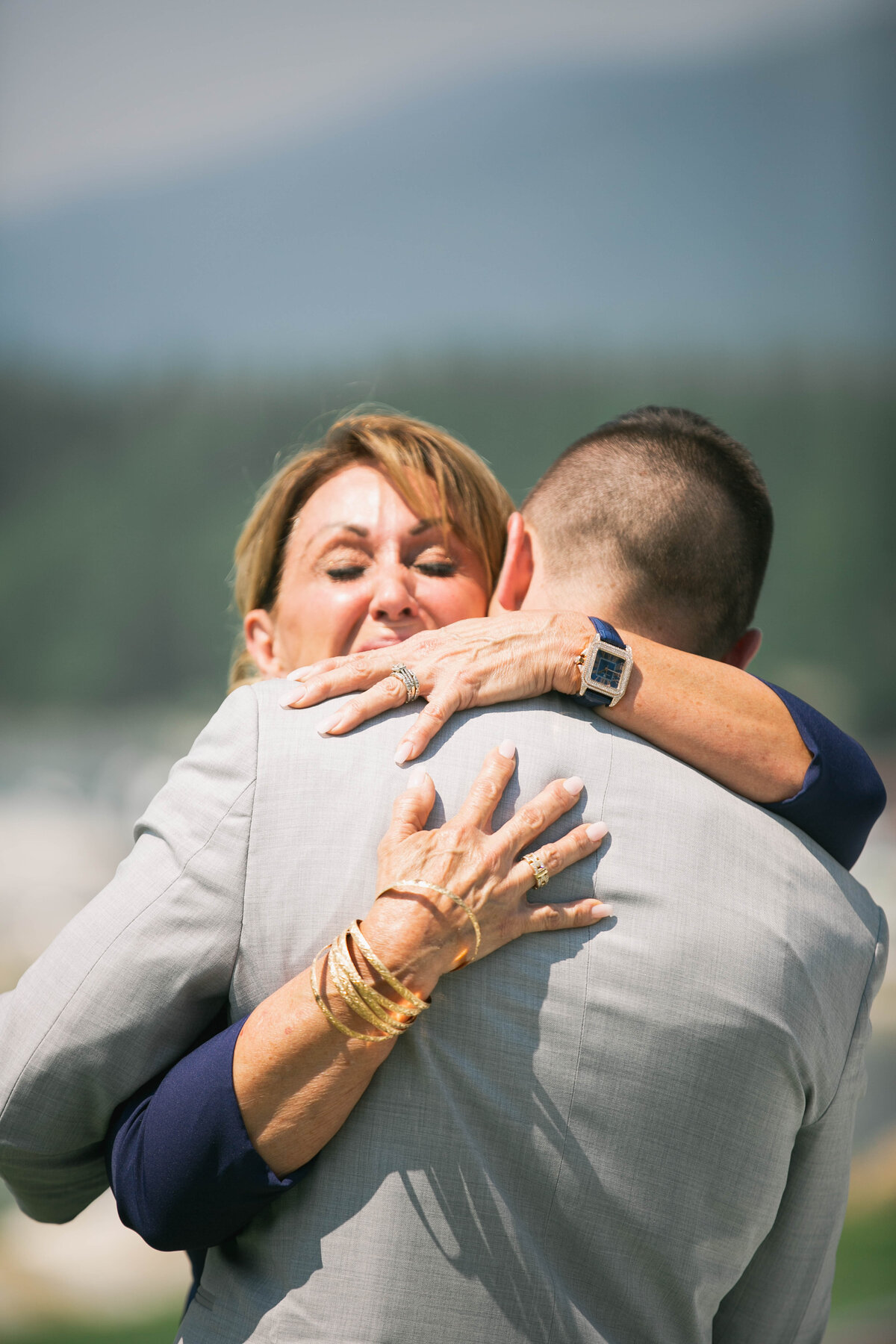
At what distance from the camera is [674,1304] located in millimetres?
1299

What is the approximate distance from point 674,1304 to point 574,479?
131cm

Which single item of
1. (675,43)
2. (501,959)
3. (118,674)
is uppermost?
(675,43)

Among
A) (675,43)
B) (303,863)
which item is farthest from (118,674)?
(675,43)

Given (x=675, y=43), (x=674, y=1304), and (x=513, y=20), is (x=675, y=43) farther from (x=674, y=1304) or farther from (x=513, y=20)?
(x=674, y=1304)

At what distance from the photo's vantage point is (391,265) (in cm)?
549

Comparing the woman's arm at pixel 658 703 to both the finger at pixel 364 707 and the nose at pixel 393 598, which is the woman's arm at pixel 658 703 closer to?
the finger at pixel 364 707

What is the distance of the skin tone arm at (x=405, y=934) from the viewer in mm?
1152

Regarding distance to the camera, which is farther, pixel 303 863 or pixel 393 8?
pixel 393 8

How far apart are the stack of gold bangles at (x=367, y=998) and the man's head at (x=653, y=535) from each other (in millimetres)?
729

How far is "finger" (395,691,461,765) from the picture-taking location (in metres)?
1.26

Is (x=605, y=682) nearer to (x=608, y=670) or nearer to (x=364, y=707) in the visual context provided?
(x=608, y=670)

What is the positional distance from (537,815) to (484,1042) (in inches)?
11.5

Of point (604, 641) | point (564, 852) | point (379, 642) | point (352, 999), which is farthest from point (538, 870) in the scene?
point (379, 642)

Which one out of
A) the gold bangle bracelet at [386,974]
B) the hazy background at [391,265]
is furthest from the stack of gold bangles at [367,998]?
the hazy background at [391,265]
